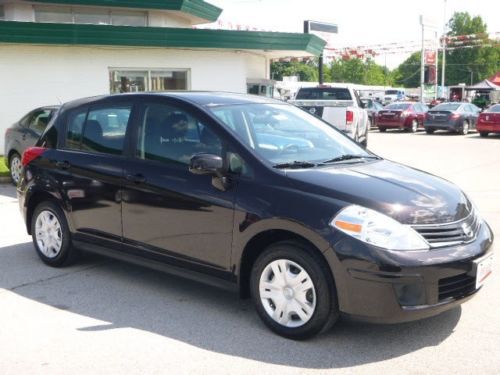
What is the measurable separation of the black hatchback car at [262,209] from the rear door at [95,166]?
0.05ft

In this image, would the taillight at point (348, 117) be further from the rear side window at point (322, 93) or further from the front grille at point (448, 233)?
the front grille at point (448, 233)

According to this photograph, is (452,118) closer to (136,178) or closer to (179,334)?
(136,178)

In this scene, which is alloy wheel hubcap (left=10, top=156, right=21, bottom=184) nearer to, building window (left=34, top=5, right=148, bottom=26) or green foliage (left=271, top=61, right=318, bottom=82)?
building window (left=34, top=5, right=148, bottom=26)

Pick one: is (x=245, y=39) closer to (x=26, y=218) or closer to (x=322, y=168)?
(x=26, y=218)

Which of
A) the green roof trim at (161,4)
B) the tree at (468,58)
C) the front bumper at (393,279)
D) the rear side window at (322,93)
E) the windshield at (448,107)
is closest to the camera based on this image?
the front bumper at (393,279)

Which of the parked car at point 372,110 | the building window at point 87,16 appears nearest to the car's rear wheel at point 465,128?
the parked car at point 372,110

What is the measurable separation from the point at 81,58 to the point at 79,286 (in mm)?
12170

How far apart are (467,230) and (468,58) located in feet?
361

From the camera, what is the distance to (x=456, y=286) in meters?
3.88

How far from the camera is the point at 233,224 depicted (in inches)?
169

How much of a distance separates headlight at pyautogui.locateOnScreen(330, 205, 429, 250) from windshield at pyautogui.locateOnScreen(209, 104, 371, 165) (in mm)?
805

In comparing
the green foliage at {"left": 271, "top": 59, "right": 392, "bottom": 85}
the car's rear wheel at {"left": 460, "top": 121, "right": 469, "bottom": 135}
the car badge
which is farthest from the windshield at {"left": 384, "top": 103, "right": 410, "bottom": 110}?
the green foliage at {"left": 271, "top": 59, "right": 392, "bottom": 85}

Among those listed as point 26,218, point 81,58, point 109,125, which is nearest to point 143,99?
point 109,125

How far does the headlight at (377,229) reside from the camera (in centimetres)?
374
